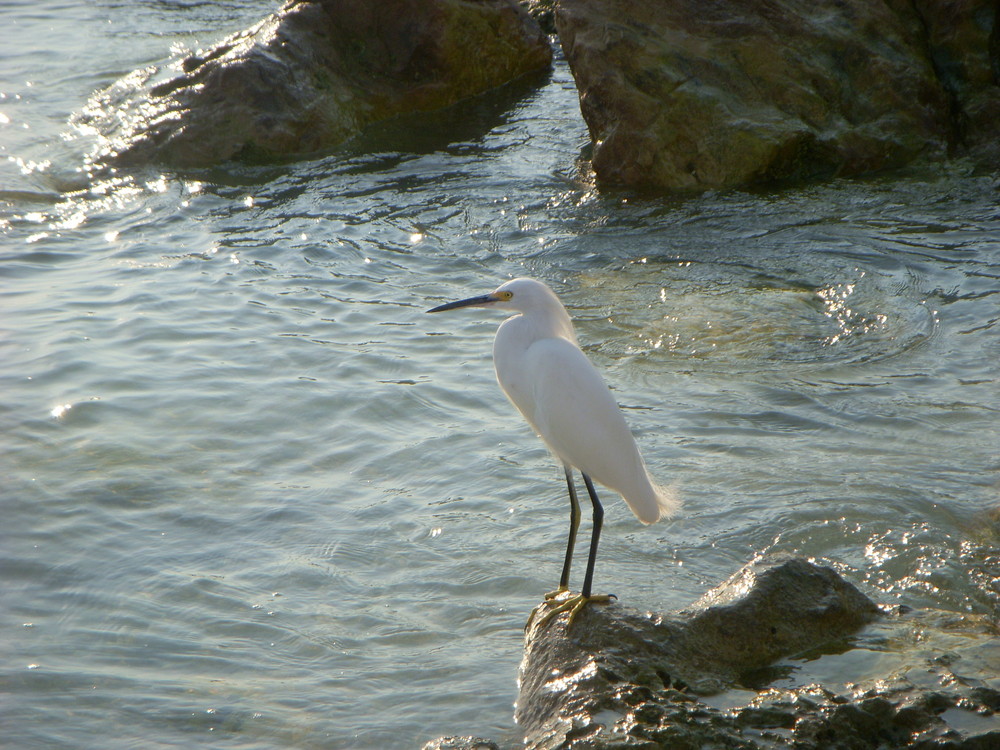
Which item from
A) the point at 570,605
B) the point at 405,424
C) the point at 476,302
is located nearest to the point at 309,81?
the point at 405,424

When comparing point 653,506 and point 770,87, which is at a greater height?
point 770,87

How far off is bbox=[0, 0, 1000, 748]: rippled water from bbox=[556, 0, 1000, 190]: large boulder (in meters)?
0.32

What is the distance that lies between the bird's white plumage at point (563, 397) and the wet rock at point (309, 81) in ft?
18.5

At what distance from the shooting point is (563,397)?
3531 mm

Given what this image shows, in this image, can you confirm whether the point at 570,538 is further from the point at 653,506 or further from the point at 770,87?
the point at 770,87

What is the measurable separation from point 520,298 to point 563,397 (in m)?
0.42

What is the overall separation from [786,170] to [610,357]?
3.21m

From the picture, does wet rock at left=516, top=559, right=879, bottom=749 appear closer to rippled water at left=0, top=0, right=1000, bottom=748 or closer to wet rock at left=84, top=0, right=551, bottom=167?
rippled water at left=0, top=0, right=1000, bottom=748

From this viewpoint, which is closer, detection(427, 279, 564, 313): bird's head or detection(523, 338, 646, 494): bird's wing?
detection(523, 338, 646, 494): bird's wing

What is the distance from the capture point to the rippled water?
354 cm

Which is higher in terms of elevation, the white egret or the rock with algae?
the white egret

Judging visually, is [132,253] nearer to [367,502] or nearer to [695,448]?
[367,502]

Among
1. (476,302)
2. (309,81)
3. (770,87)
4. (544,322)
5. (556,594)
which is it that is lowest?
(556,594)

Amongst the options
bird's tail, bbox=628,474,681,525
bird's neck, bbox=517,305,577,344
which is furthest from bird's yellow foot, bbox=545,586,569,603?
bird's neck, bbox=517,305,577,344
